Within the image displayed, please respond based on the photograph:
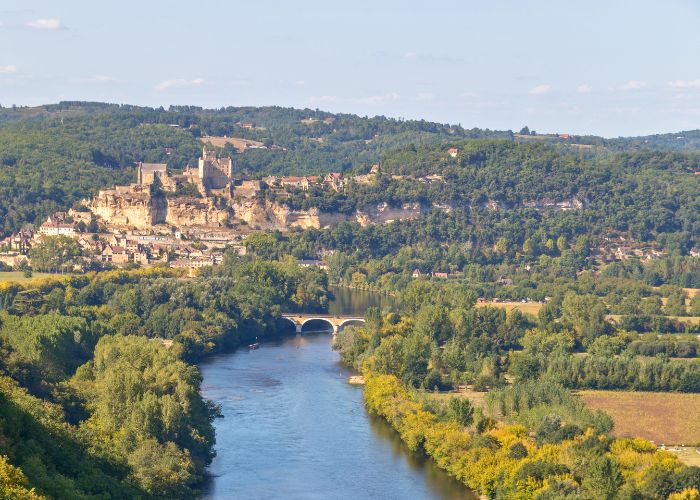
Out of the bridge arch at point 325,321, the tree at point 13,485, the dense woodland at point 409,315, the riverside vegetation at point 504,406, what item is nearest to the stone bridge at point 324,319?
the bridge arch at point 325,321

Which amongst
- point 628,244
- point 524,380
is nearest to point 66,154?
point 628,244

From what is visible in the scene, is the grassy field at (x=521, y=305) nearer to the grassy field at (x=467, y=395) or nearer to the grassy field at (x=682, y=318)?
the grassy field at (x=682, y=318)

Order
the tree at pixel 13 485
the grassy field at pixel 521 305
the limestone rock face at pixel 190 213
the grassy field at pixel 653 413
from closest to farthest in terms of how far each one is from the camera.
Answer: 1. the tree at pixel 13 485
2. the grassy field at pixel 653 413
3. the grassy field at pixel 521 305
4. the limestone rock face at pixel 190 213

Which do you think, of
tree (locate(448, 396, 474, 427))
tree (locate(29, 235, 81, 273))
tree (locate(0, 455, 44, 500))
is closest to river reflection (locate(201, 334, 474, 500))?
tree (locate(448, 396, 474, 427))

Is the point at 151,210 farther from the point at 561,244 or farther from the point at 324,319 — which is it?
the point at 324,319

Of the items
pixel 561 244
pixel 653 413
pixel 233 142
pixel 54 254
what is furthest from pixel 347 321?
pixel 233 142

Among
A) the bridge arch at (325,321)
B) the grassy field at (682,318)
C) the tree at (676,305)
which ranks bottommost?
the bridge arch at (325,321)

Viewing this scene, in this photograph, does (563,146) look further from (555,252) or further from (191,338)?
(191,338)
